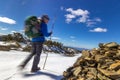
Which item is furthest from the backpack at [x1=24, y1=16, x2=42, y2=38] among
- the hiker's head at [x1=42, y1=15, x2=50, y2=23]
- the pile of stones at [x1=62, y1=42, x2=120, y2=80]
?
the pile of stones at [x1=62, y1=42, x2=120, y2=80]

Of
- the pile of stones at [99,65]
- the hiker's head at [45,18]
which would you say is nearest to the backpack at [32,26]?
the hiker's head at [45,18]

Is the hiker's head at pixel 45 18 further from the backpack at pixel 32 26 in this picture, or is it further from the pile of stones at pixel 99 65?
the pile of stones at pixel 99 65

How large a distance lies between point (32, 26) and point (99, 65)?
328 centimetres

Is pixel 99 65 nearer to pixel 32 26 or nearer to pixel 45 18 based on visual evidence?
pixel 45 18

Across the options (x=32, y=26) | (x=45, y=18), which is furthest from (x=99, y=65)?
(x=32, y=26)

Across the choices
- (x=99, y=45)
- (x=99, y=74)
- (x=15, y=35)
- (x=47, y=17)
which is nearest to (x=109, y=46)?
(x=99, y=45)

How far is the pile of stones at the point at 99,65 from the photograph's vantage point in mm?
7442

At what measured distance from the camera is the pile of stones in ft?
24.4

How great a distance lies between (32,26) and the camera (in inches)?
348

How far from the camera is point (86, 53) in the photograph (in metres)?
9.61

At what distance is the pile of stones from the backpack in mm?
2170

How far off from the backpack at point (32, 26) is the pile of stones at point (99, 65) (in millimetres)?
2170

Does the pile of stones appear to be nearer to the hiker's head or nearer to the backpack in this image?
the backpack

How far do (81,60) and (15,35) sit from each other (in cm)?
3021
